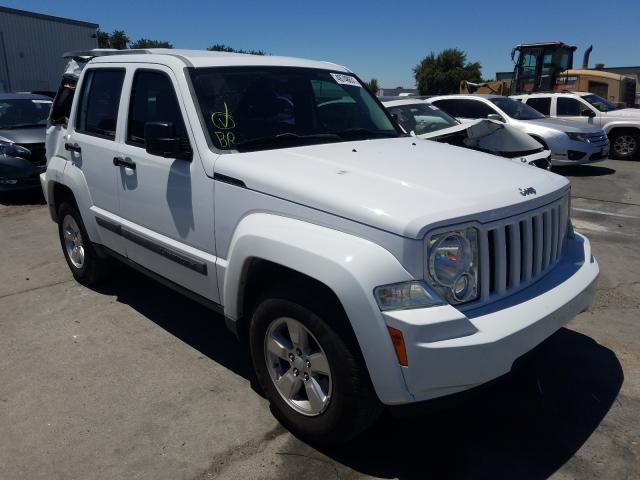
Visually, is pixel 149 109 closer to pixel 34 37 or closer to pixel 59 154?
pixel 59 154

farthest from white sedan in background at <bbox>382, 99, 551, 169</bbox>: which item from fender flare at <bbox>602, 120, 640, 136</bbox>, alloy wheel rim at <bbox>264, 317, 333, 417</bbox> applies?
fender flare at <bbox>602, 120, 640, 136</bbox>

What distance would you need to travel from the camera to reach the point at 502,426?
3.07m

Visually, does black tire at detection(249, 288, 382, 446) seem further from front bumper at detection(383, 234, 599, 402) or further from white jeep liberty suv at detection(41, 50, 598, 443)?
front bumper at detection(383, 234, 599, 402)

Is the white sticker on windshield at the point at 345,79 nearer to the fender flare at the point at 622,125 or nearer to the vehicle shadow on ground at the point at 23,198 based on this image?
the vehicle shadow on ground at the point at 23,198

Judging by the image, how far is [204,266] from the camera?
3.33 metres

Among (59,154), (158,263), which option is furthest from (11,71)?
(158,263)

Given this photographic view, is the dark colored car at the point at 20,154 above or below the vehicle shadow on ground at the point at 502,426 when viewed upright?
above

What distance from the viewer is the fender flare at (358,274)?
234 centimetres

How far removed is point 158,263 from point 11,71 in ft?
86.8

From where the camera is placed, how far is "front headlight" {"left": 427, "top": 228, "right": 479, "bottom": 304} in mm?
2443

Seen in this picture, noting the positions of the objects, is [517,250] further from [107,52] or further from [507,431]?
[107,52]

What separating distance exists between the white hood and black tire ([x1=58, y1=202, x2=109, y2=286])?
7.54 ft

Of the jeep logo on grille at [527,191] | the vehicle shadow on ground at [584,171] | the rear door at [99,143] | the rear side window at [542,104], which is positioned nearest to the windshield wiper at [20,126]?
the rear door at [99,143]

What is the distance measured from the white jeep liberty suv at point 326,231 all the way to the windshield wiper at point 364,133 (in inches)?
1.1
